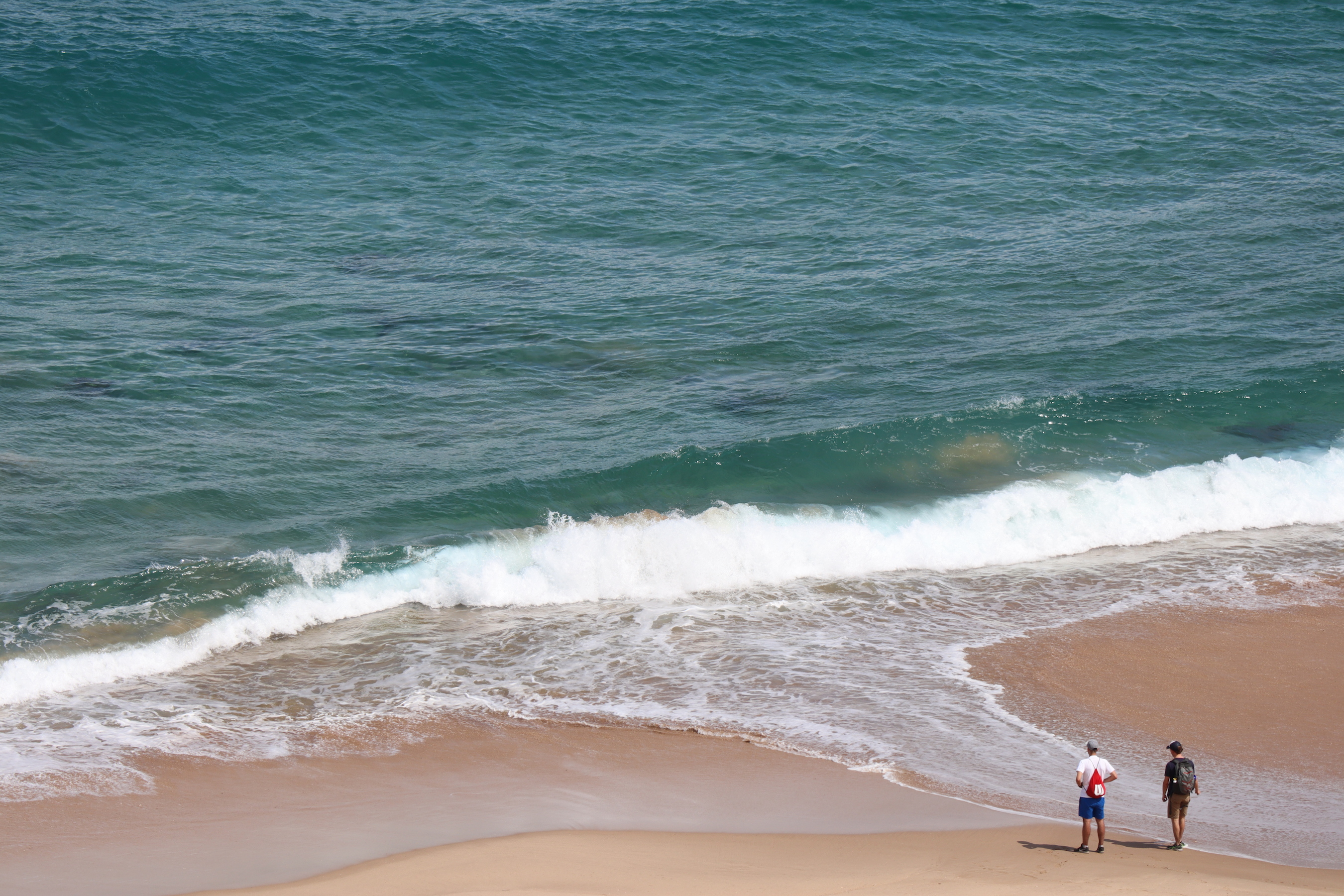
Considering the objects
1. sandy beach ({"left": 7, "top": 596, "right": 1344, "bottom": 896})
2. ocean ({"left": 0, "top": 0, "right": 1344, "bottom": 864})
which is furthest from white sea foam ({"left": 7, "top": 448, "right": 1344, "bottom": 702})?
sandy beach ({"left": 7, "top": 596, "right": 1344, "bottom": 896})

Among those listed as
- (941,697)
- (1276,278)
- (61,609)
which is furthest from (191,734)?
(1276,278)

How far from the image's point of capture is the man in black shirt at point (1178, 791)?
8.64 m

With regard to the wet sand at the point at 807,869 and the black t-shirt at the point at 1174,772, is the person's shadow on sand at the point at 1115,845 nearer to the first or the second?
the wet sand at the point at 807,869

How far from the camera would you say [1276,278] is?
67.7 feet

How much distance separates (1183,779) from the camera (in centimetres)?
863

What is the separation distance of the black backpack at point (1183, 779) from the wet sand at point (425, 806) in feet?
3.91

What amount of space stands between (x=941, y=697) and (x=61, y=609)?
30.5 ft

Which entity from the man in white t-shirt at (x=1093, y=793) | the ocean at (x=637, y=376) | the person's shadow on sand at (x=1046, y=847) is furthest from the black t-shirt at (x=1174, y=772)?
the person's shadow on sand at (x=1046, y=847)

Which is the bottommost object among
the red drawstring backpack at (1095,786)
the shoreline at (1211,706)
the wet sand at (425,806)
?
the wet sand at (425,806)

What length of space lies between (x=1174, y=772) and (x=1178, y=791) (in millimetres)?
144

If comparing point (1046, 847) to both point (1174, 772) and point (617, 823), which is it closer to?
point (1174, 772)

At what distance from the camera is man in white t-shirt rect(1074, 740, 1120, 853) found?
8586 millimetres

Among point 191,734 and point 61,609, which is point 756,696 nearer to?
point 191,734

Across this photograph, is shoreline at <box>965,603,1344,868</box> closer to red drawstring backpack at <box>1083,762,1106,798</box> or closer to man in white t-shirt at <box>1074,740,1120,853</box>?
man in white t-shirt at <box>1074,740,1120,853</box>
